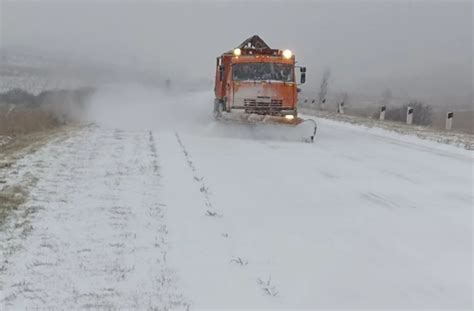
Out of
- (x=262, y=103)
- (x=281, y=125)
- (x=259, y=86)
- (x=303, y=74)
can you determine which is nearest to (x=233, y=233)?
(x=281, y=125)

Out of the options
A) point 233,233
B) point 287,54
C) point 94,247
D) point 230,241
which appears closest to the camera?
point 94,247

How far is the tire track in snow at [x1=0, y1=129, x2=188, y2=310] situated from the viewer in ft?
13.4

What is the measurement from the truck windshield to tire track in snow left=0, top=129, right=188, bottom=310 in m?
9.23

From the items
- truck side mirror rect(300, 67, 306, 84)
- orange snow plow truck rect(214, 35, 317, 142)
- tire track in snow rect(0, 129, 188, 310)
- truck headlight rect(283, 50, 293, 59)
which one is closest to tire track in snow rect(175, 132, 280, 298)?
tire track in snow rect(0, 129, 188, 310)

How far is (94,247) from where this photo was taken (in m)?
5.14

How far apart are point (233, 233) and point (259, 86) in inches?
480

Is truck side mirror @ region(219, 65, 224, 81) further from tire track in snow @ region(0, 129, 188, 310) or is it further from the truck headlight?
tire track in snow @ region(0, 129, 188, 310)

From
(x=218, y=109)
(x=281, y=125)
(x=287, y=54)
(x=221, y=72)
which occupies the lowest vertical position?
(x=281, y=125)

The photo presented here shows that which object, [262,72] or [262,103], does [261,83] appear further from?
[262,103]

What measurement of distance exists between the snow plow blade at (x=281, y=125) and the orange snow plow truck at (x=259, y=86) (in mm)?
33

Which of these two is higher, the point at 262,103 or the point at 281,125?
the point at 262,103

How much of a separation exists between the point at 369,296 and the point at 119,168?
587cm

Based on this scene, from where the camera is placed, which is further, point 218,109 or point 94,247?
point 218,109

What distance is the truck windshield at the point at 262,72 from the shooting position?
1772 centimetres
